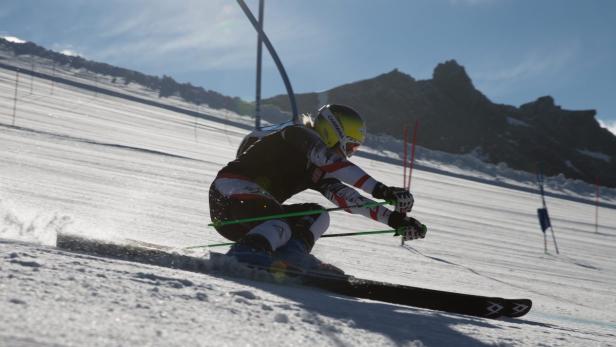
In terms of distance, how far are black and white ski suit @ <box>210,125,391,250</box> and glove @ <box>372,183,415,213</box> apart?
0.06m

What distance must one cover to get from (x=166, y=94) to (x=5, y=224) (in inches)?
2169

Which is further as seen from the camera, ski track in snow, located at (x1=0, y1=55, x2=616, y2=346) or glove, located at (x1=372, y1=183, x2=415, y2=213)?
glove, located at (x1=372, y1=183, x2=415, y2=213)

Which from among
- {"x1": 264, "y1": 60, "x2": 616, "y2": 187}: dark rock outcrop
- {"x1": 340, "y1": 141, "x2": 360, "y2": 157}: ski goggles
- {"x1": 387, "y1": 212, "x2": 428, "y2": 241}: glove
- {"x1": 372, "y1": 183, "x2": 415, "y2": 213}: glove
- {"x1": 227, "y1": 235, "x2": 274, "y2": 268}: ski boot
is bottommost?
{"x1": 227, "y1": 235, "x2": 274, "y2": 268}: ski boot

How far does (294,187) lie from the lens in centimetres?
397

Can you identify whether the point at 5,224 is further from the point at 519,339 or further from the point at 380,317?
the point at 519,339

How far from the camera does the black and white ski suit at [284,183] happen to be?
3439 millimetres

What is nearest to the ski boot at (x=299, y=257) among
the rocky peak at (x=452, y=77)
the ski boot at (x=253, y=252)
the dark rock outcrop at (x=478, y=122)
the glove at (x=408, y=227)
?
the ski boot at (x=253, y=252)

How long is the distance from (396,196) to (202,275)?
48.6 inches

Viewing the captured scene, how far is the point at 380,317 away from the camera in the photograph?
226 cm

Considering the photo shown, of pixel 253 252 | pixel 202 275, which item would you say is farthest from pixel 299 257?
pixel 202 275

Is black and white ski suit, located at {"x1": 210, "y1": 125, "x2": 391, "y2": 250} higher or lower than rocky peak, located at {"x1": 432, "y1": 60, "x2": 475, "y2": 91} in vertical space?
lower

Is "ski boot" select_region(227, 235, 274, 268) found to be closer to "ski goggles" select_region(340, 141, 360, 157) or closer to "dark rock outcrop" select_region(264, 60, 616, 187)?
"ski goggles" select_region(340, 141, 360, 157)

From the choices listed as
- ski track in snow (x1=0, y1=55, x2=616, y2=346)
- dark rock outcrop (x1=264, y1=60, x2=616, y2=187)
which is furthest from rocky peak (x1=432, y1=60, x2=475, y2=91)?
ski track in snow (x1=0, y1=55, x2=616, y2=346)

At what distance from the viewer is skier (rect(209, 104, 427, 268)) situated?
131 inches
